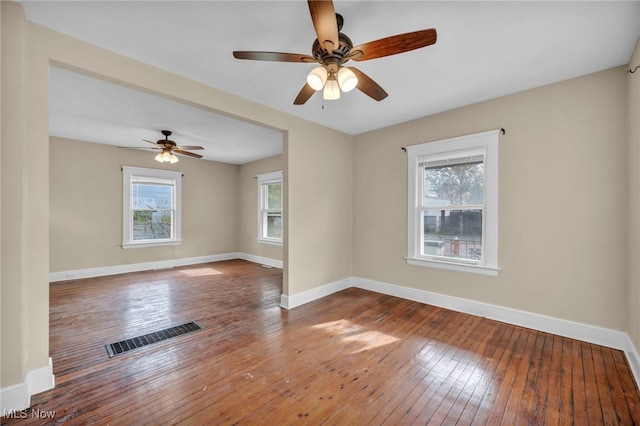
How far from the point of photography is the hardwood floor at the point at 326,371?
5.59 feet

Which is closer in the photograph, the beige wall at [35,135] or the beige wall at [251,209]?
the beige wall at [35,135]

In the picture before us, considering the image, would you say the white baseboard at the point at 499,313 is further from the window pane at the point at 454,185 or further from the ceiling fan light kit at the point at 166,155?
the ceiling fan light kit at the point at 166,155

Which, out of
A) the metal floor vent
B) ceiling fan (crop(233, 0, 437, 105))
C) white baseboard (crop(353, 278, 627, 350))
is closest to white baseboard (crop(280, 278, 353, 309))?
white baseboard (crop(353, 278, 627, 350))

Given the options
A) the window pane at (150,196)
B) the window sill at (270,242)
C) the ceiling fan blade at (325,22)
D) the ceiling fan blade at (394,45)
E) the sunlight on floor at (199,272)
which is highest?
the ceiling fan blade at (325,22)

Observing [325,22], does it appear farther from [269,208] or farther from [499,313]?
[269,208]

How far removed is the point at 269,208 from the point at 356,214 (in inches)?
114

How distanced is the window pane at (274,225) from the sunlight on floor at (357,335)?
367 cm

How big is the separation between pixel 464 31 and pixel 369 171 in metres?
2.50

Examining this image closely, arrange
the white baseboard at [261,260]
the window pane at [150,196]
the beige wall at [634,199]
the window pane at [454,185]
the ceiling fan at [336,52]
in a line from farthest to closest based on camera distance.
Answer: the white baseboard at [261,260]
the window pane at [150,196]
the window pane at [454,185]
the beige wall at [634,199]
the ceiling fan at [336,52]

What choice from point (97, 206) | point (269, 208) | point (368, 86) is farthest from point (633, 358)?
point (97, 206)

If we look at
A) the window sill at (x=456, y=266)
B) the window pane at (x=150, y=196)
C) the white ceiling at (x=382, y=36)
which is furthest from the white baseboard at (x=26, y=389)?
the window pane at (x=150, y=196)

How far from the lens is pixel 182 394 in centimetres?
187

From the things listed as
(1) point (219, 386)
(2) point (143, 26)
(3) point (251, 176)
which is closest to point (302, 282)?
(1) point (219, 386)

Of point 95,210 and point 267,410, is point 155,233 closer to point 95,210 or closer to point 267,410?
point 95,210
